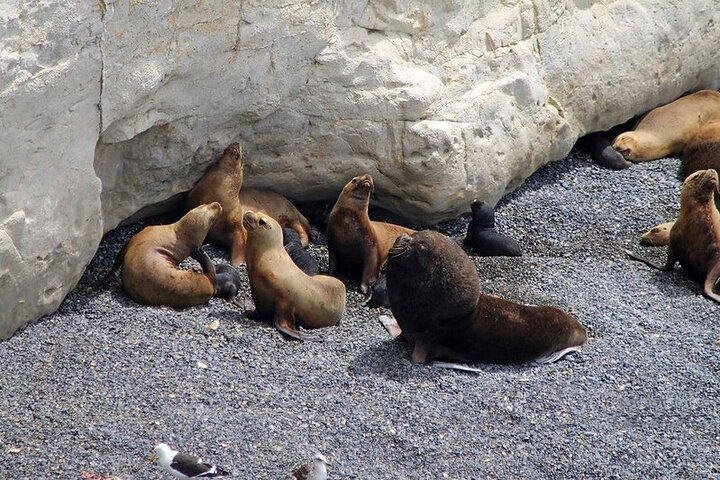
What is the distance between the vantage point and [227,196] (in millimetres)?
8672

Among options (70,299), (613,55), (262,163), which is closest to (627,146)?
(613,55)

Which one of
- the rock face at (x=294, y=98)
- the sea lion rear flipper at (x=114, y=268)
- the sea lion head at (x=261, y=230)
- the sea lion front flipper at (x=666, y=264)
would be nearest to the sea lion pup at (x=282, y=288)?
the sea lion head at (x=261, y=230)

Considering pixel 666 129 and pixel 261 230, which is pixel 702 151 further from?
pixel 261 230

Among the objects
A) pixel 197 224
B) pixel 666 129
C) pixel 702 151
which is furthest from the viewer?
pixel 666 129

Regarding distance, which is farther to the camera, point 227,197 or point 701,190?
point 701,190

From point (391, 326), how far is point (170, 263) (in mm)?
1466

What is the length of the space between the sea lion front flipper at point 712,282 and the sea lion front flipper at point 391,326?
89.2 inches

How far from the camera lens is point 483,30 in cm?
926

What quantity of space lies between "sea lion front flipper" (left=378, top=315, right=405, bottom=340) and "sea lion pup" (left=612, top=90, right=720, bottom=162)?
367 cm

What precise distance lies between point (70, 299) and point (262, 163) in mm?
1980

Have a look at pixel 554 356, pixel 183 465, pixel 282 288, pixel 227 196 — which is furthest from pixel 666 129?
pixel 183 465

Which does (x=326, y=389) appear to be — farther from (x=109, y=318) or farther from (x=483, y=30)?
(x=483, y=30)

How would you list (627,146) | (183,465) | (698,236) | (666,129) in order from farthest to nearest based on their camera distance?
1. (666,129)
2. (627,146)
3. (698,236)
4. (183,465)

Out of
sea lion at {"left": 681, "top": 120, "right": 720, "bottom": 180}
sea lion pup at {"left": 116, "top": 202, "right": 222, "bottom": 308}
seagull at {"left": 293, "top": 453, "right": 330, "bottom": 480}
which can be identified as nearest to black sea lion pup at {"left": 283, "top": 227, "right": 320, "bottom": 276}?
sea lion pup at {"left": 116, "top": 202, "right": 222, "bottom": 308}
